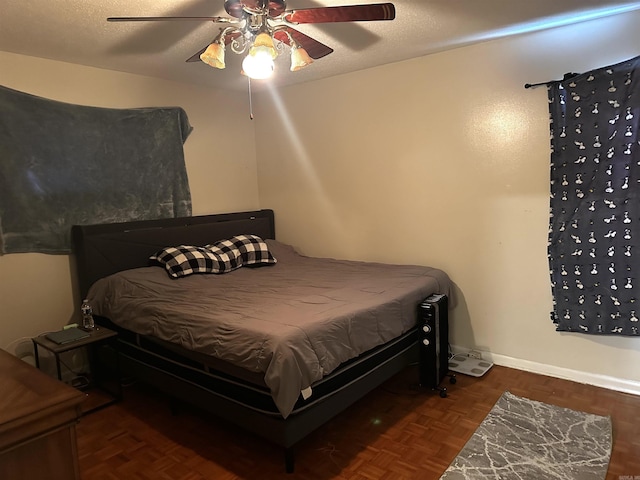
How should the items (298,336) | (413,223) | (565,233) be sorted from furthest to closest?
(413,223) → (565,233) → (298,336)

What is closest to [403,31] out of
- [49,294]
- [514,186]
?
[514,186]

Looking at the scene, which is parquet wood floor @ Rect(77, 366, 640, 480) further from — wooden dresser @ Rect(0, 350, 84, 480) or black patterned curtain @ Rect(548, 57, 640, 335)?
wooden dresser @ Rect(0, 350, 84, 480)

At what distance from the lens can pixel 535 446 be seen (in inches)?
89.8

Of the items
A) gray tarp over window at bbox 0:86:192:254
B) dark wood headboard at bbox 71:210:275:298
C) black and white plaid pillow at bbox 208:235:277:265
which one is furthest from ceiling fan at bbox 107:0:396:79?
black and white plaid pillow at bbox 208:235:277:265

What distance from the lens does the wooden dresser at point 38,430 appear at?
0.81 meters

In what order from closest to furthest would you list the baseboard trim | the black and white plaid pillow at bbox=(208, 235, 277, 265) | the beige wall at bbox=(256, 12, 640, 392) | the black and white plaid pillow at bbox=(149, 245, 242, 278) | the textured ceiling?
1. the textured ceiling
2. the baseboard trim
3. the beige wall at bbox=(256, 12, 640, 392)
4. the black and white plaid pillow at bbox=(149, 245, 242, 278)
5. the black and white plaid pillow at bbox=(208, 235, 277, 265)

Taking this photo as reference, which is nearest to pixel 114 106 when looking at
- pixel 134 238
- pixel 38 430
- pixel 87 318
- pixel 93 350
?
pixel 134 238

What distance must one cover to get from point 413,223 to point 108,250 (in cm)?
241

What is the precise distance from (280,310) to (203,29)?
1764mm

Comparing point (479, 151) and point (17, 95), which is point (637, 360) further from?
point (17, 95)

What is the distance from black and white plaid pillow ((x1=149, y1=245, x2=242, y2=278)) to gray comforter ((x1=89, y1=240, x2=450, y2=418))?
65 millimetres

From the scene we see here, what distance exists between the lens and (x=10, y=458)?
2.67 ft

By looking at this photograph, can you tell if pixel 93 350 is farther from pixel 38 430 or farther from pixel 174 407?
pixel 38 430

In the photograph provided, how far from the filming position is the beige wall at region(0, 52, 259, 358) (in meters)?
3.01
